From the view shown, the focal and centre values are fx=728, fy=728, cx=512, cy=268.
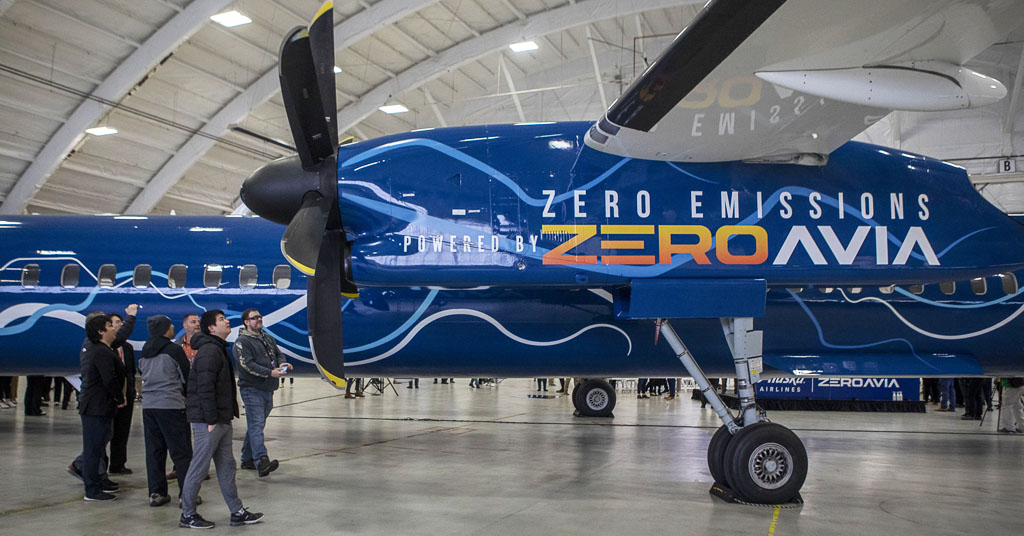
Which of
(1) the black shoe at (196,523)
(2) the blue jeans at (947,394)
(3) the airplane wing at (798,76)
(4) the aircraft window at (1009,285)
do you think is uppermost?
(3) the airplane wing at (798,76)

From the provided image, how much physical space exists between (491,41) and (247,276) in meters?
17.5

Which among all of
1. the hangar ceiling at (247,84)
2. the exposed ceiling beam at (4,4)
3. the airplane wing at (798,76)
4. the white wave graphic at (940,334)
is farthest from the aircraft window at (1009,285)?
the exposed ceiling beam at (4,4)

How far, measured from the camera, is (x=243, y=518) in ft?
21.0

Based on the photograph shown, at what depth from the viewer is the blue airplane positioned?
646cm

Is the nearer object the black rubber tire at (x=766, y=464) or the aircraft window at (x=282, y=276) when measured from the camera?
the black rubber tire at (x=766, y=464)

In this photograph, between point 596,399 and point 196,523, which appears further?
point 596,399

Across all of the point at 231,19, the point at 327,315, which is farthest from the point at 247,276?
the point at 231,19

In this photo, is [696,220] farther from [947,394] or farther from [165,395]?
[947,394]

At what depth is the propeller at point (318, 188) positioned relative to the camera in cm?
730

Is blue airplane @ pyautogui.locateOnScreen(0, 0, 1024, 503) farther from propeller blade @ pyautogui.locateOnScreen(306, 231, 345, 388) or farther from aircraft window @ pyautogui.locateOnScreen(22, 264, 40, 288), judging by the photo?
aircraft window @ pyautogui.locateOnScreen(22, 264, 40, 288)

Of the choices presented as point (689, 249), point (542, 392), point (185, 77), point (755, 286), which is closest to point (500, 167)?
point (689, 249)

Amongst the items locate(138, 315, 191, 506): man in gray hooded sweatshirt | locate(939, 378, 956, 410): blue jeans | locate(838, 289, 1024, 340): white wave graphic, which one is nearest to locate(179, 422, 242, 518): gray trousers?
locate(138, 315, 191, 506): man in gray hooded sweatshirt

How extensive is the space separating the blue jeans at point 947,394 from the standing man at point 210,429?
1912 centimetres

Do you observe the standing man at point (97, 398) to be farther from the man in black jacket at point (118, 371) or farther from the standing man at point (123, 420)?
the standing man at point (123, 420)
